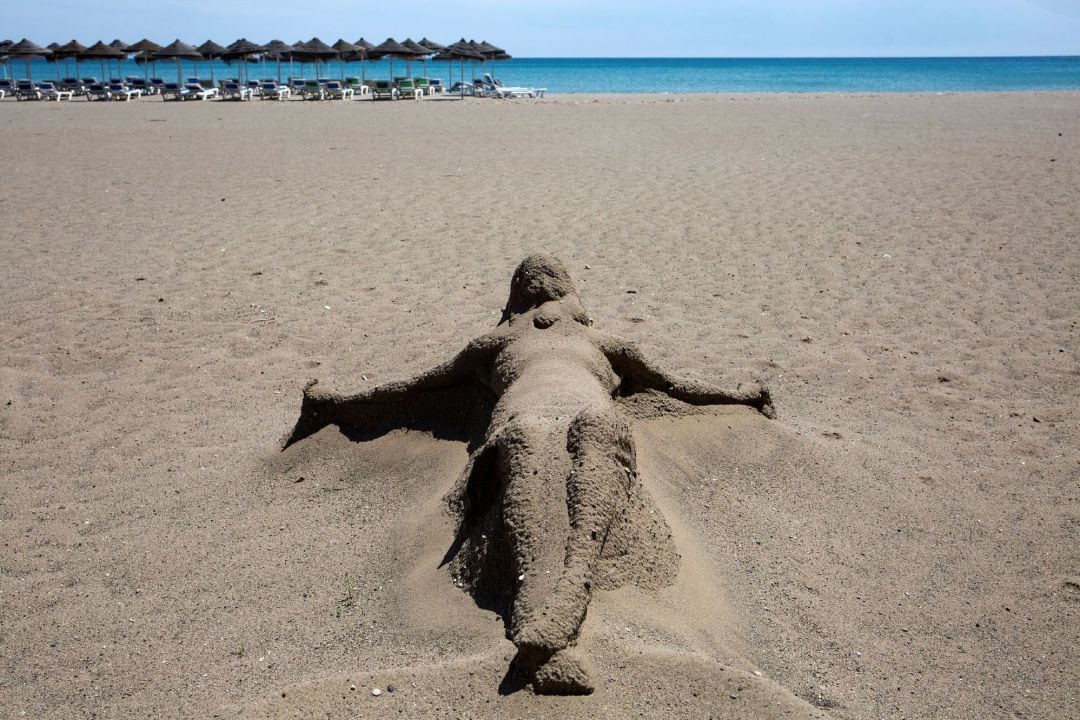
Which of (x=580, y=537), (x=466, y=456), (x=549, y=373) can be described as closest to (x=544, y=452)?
(x=580, y=537)

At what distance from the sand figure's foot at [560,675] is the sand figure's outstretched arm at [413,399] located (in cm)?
187

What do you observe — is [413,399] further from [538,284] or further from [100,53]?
[100,53]

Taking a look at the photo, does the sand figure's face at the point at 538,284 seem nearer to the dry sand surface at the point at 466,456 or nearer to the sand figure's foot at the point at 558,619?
the dry sand surface at the point at 466,456

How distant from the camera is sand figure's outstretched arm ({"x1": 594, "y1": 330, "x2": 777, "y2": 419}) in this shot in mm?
4461

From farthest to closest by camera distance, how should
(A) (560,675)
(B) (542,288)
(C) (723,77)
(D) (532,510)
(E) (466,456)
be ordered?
(C) (723,77)
(B) (542,288)
(E) (466,456)
(D) (532,510)
(A) (560,675)

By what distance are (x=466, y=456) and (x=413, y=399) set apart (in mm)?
553

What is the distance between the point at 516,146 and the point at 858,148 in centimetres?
651

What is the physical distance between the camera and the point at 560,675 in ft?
8.37

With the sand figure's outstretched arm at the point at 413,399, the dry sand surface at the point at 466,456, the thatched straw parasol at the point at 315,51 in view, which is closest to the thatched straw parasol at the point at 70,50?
the thatched straw parasol at the point at 315,51

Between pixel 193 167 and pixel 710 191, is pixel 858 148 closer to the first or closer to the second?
pixel 710 191

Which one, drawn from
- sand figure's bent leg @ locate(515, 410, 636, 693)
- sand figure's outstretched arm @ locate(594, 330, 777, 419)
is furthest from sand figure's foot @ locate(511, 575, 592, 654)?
sand figure's outstretched arm @ locate(594, 330, 777, 419)

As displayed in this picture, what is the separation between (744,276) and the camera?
874 centimetres

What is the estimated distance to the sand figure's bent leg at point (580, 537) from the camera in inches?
101

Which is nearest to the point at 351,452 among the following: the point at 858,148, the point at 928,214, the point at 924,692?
the point at 924,692
